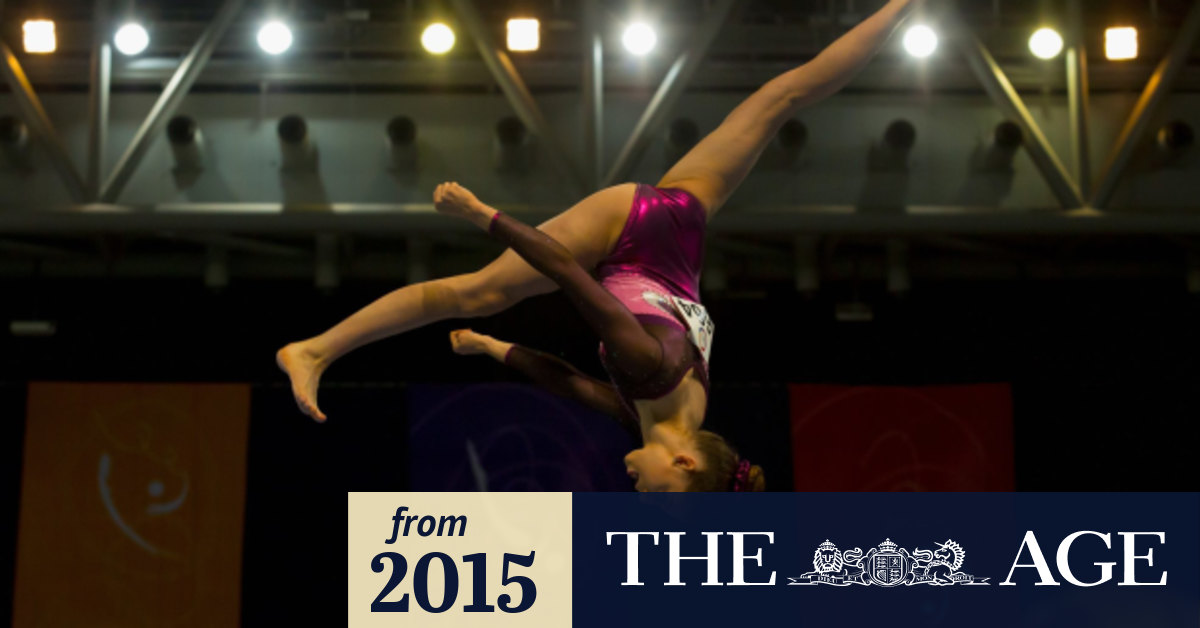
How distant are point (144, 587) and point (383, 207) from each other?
7.02 ft

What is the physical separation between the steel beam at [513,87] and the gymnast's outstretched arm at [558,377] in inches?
68.6

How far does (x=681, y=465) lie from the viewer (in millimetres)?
2861

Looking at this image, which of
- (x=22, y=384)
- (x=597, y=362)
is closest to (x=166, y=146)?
(x=22, y=384)

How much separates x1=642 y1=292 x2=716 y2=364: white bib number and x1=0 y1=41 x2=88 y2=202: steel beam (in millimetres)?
2975

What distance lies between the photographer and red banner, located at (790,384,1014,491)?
231 inches

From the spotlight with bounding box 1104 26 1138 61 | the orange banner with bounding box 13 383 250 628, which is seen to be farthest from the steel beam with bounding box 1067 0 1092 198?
the orange banner with bounding box 13 383 250 628

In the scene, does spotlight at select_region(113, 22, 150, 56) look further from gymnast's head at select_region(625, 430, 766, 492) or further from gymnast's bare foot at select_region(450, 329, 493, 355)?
gymnast's head at select_region(625, 430, 766, 492)

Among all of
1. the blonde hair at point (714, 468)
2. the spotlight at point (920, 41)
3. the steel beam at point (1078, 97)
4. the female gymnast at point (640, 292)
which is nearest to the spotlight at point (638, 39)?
the spotlight at point (920, 41)

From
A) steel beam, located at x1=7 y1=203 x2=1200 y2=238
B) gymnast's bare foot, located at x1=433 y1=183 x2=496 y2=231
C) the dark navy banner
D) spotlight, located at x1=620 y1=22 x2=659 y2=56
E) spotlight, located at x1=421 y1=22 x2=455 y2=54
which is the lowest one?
the dark navy banner

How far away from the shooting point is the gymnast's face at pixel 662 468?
2.87m

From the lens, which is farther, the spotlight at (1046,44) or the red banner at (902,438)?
the red banner at (902,438)

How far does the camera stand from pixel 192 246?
20.5 feet

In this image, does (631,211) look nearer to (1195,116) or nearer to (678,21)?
(678,21)

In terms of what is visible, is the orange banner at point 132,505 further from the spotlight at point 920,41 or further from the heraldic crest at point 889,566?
the spotlight at point 920,41
